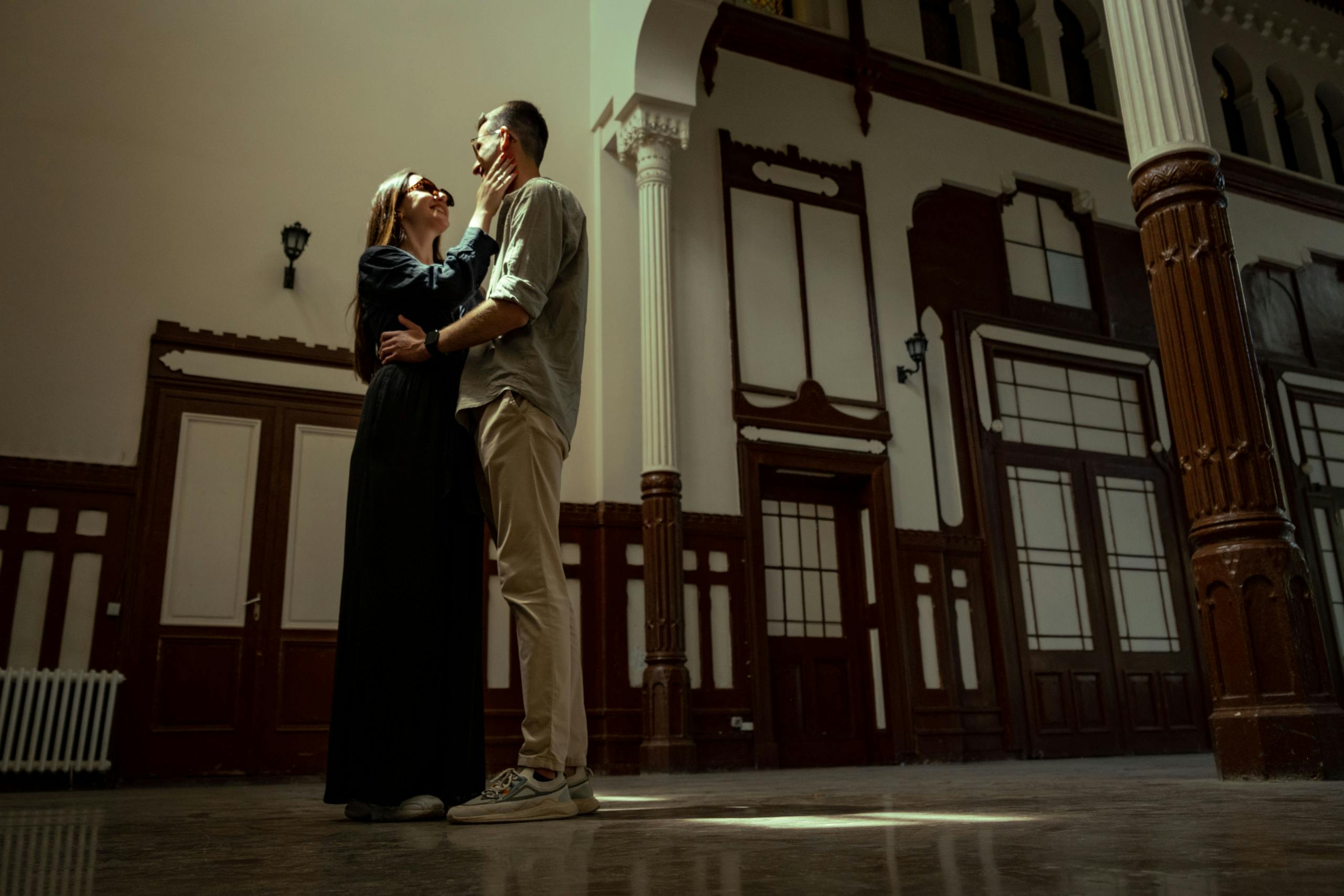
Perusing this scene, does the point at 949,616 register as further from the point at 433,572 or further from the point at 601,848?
the point at 601,848

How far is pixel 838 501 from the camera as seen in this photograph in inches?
303

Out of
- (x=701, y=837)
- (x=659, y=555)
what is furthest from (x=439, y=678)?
(x=659, y=555)

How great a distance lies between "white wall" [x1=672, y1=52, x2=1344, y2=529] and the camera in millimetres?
7141

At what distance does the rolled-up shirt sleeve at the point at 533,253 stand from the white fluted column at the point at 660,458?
402cm

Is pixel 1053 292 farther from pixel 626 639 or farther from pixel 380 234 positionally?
pixel 380 234

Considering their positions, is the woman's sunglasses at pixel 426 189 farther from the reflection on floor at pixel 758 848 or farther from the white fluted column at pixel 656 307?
the white fluted column at pixel 656 307

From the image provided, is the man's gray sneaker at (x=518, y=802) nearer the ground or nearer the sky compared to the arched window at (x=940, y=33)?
nearer the ground

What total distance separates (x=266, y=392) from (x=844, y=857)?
5369mm

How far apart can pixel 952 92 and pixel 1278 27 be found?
4.61 metres

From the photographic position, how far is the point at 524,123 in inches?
106

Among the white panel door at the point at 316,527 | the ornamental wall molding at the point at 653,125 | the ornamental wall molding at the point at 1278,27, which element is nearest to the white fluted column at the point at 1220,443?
the ornamental wall molding at the point at 653,125

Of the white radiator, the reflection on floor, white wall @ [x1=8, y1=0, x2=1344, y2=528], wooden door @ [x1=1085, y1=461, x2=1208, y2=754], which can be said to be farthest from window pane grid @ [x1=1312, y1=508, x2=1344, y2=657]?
the white radiator

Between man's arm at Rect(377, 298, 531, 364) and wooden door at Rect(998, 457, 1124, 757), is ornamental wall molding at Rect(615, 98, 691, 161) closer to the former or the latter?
wooden door at Rect(998, 457, 1124, 757)

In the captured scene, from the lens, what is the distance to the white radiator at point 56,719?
15.9 ft
